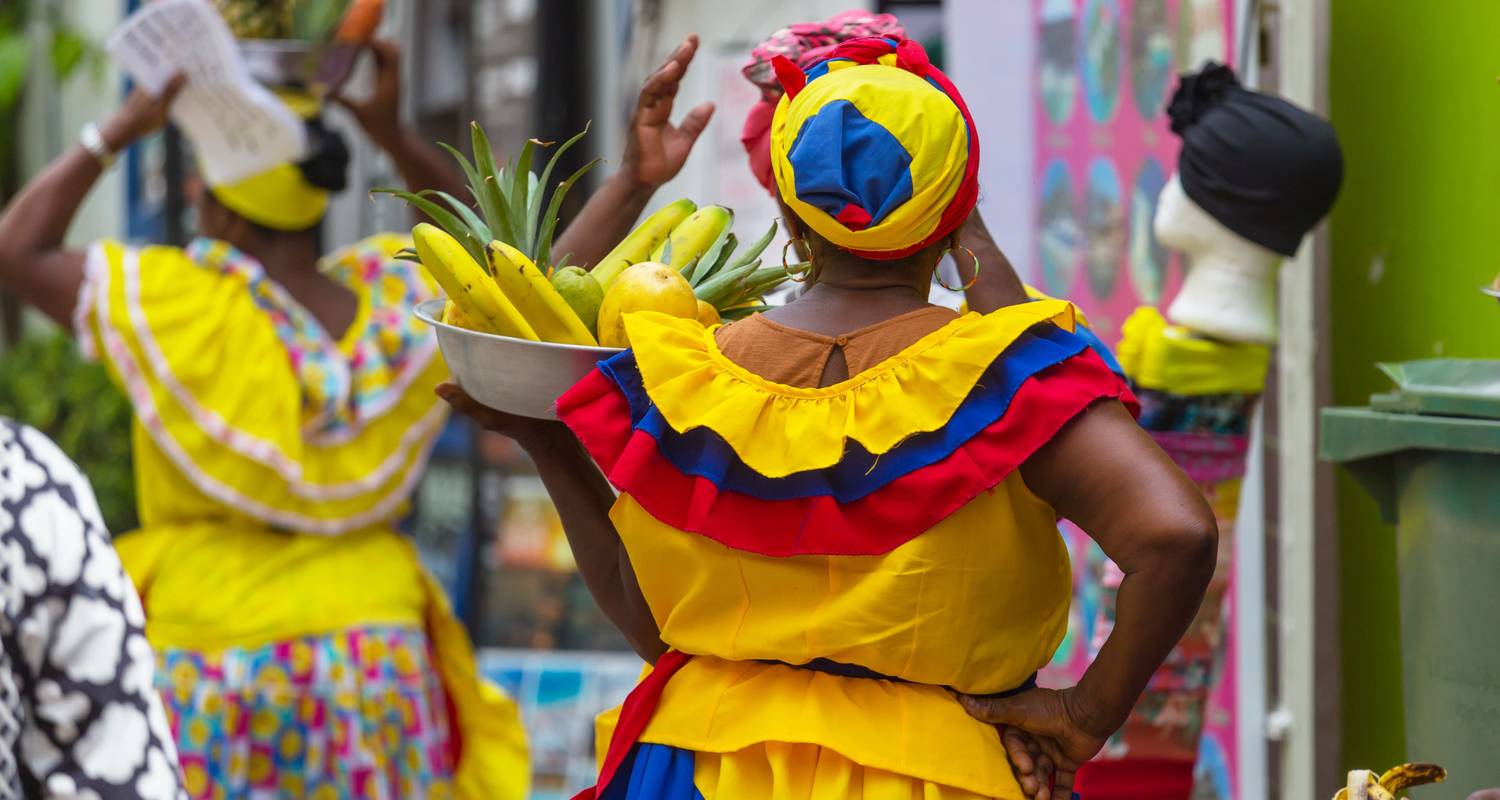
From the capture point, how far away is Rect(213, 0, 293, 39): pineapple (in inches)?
182

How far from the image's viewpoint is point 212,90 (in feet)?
14.3

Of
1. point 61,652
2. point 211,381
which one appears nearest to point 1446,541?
point 61,652

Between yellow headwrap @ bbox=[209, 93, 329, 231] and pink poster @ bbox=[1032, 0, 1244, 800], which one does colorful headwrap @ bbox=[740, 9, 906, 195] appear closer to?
pink poster @ bbox=[1032, 0, 1244, 800]

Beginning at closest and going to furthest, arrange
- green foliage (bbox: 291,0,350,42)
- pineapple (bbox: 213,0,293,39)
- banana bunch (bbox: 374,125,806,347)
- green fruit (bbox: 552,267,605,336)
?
banana bunch (bbox: 374,125,806,347) < green fruit (bbox: 552,267,605,336) < pineapple (bbox: 213,0,293,39) < green foliage (bbox: 291,0,350,42)

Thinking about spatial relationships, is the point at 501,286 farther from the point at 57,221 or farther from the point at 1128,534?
the point at 57,221

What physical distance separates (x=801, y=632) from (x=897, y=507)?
214mm

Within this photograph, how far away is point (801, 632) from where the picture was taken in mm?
2303

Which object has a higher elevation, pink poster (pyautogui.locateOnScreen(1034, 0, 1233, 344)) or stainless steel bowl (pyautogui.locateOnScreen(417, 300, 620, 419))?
stainless steel bowl (pyautogui.locateOnScreen(417, 300, 620, 419))

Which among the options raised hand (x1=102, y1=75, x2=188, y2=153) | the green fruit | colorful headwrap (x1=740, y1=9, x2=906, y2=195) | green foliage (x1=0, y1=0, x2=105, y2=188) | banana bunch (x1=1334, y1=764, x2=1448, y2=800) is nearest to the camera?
banana bunch (x1=1334, y1=764, x2=1448, y2=800)

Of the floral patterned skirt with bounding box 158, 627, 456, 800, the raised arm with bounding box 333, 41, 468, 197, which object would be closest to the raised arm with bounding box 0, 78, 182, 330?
the raised arm with bounding box 333, 41, 468, 197

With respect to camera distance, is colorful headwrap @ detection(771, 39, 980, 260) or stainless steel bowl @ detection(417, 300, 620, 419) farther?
stainless steel bowl @ detection(417, 300, 620, 419)

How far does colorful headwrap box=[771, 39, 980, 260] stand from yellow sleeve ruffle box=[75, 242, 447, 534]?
2.31 meters

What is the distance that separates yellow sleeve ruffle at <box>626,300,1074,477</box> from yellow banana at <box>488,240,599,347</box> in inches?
10.7

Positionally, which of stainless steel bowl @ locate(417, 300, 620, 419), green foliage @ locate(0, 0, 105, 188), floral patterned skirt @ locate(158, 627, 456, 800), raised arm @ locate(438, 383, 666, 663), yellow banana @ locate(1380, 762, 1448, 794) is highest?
stainless steel bowl @ locate(417, 300, 620, 419)
